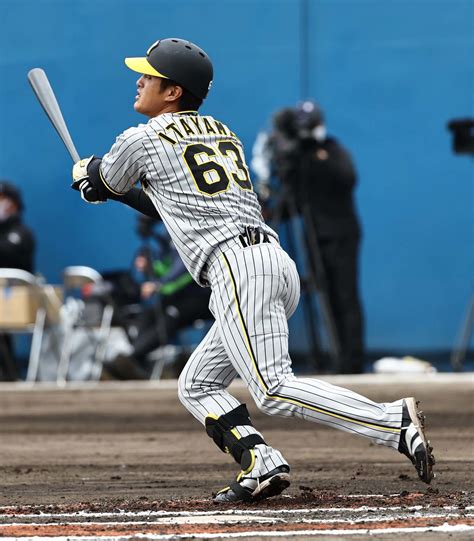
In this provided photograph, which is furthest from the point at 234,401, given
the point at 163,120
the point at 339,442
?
the point at 339,442

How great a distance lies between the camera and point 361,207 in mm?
14812

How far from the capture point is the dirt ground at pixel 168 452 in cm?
597

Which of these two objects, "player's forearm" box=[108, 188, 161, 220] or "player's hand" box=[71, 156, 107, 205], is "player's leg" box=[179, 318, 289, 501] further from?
"player's hand" box=[71, 156, 107, 205]

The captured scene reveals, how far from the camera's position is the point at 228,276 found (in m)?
5.32

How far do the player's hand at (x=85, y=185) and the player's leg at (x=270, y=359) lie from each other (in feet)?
2.00

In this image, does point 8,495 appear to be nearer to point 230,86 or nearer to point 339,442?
point 339,442

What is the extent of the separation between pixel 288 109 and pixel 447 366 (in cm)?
346

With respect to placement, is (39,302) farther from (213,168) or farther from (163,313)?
(213,168)

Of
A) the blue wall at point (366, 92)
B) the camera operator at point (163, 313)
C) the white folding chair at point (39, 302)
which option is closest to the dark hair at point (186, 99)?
the camera operator at point (163, 313)

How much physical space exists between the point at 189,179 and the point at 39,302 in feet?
28.2

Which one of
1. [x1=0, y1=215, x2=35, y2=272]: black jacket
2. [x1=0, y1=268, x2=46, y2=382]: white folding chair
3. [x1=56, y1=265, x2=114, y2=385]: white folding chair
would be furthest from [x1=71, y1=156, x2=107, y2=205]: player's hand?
[x1=0, y1=215, x2=35, y2=272]: black jacket

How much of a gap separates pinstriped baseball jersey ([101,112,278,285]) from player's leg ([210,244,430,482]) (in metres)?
0.12

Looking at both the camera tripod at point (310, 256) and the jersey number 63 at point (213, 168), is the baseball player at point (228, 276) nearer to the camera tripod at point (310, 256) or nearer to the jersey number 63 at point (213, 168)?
the jersey number 63 at point (213, 168)

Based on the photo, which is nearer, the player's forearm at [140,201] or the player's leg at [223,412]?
the player's leg at [223,412]
